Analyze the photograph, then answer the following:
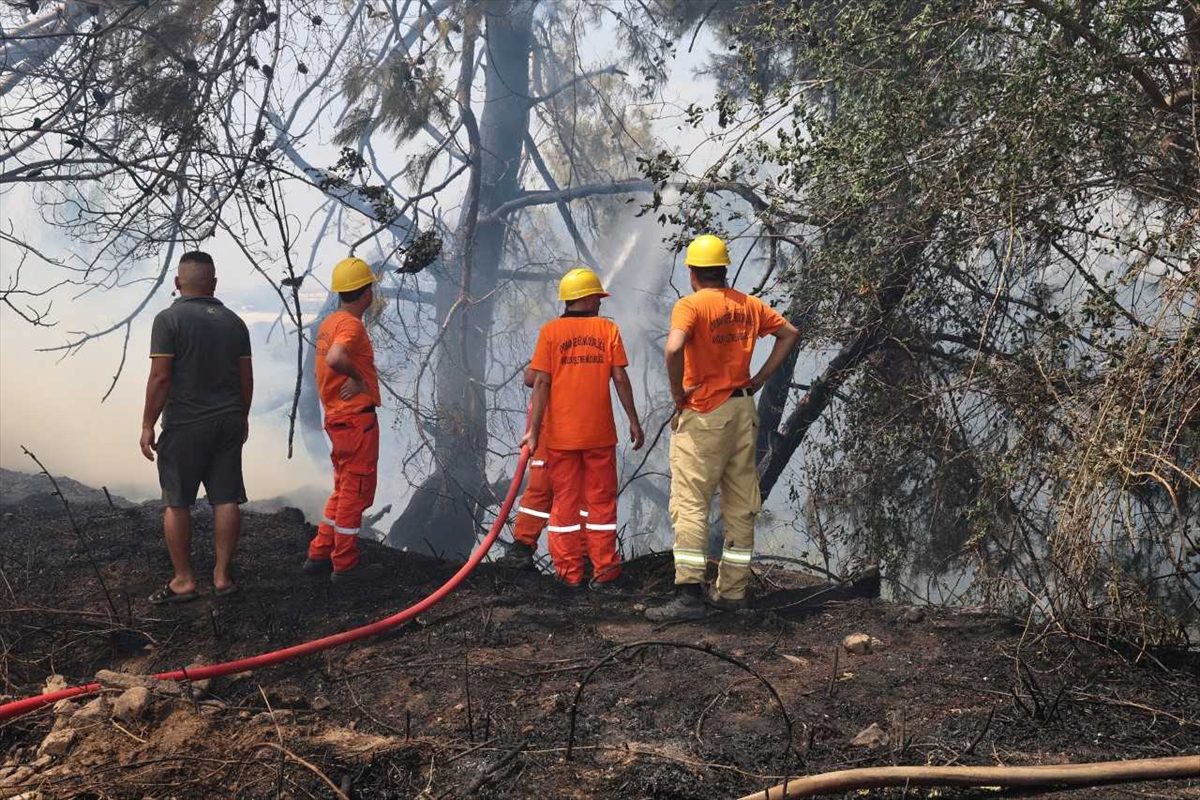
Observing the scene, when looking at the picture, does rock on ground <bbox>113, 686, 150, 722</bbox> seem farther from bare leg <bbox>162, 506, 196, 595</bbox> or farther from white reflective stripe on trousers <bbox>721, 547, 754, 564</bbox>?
white reflective stripe on trousers <bbox>721, 547, 754, 564</bbox>

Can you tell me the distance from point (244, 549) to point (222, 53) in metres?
3.01

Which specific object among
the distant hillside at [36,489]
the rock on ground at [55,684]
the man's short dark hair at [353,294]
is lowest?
the rock on ground at [55,684]

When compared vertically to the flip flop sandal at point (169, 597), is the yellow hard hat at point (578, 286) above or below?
above

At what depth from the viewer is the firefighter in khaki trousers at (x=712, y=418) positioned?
16.5 ft

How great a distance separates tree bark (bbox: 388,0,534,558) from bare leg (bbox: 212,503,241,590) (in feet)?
18.2

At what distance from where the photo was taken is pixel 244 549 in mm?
6230

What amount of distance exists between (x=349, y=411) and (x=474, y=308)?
30.9ft

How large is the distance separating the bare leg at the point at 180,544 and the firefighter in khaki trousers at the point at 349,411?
2.36 ft

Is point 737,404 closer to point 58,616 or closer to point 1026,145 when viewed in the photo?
point 1026,145

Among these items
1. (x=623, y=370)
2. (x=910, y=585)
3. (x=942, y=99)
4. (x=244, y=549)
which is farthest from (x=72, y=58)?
(x=910, y=585)

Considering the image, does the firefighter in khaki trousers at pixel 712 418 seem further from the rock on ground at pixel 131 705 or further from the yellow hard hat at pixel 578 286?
the rock on ground at pixel 131 705

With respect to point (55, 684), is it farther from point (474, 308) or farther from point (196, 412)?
point (474, 308)

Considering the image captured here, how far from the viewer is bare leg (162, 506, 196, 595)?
17.1ft

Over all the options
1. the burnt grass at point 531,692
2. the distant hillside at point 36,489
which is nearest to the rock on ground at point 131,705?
the burnt grass at point 531,692
